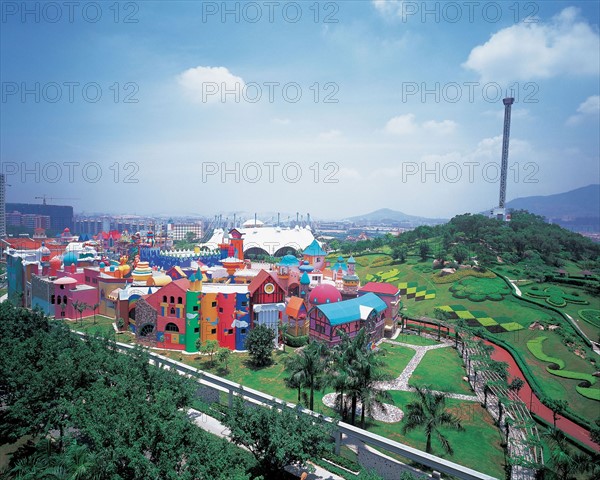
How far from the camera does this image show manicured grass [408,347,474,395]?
30578 mm

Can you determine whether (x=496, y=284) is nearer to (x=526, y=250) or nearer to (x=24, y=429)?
(x=526, y=250)

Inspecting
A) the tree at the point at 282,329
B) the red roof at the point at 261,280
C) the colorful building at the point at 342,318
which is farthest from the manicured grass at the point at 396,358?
the red roof at the point at 261,280

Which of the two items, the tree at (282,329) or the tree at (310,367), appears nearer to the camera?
the tree at (310,367)

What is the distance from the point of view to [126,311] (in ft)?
138

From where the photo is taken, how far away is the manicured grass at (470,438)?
21109 mm

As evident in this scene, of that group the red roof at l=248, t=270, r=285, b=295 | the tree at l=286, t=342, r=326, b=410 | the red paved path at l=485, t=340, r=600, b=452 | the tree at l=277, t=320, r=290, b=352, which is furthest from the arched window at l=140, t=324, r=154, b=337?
the red paved path at l=485, t=340, r=600, b=452

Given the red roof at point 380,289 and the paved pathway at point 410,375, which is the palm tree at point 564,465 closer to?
the paved pathway at point 410,375

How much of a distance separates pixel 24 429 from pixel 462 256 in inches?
2482

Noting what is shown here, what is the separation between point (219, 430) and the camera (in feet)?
76.5

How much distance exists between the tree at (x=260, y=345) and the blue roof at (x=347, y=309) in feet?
18.6

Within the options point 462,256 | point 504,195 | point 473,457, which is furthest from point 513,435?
point 504,195

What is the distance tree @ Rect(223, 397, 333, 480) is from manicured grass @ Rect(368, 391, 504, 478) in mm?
7512

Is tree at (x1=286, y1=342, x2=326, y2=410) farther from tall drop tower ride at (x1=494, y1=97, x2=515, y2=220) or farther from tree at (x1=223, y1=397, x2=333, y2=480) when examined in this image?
tall drop tower ride at (x1=494, y1=97, x2=515, y2=220)

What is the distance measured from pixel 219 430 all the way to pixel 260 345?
9798 mm
